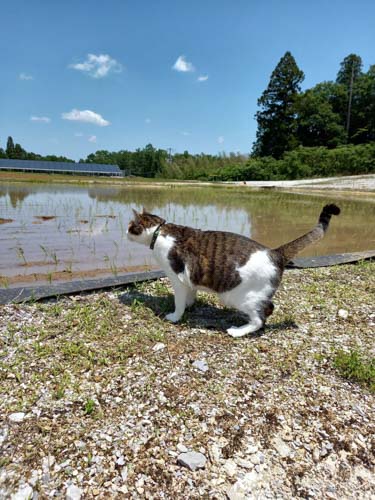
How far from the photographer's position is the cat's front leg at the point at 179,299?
10.2ft

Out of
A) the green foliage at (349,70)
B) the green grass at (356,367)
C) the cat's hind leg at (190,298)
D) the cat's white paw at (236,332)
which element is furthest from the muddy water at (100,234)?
the green foliage at (349,70)

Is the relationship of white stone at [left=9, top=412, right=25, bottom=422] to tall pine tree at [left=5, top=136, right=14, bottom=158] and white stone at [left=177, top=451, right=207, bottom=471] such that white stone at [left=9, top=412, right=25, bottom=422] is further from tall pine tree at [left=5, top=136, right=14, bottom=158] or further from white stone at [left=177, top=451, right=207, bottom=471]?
tall pine tree at [left=5, top=136, right=14, bottom=158]

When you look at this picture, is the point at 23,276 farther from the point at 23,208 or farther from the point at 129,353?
the point at 23,208

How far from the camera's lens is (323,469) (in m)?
1.68

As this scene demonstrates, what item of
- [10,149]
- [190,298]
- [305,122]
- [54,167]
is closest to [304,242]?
[190,298]

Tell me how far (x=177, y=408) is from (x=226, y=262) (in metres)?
1.36

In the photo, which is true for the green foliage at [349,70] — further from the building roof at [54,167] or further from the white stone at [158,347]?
the white stone at [158,347]

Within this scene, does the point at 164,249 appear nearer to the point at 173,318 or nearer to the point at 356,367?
the point at 173,318

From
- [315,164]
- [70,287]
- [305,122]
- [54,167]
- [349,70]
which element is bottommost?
[70,287]

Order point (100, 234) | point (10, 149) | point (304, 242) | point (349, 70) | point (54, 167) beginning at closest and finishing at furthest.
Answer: point (304, 242), point (100, 234), point (349, 70), point (54, 167), point (10, 149)

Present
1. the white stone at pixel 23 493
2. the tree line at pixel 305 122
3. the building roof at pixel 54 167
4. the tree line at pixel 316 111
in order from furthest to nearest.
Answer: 1. the building roof at pixel 54 167
2. the tree line at pixel 316 111
3. the tree line at pixel 305 122
4. the white stone at pixel 23 493

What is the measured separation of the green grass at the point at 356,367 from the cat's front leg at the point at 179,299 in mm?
1436

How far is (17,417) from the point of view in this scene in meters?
1.86

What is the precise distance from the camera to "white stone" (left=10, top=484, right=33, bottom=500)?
1444mm
